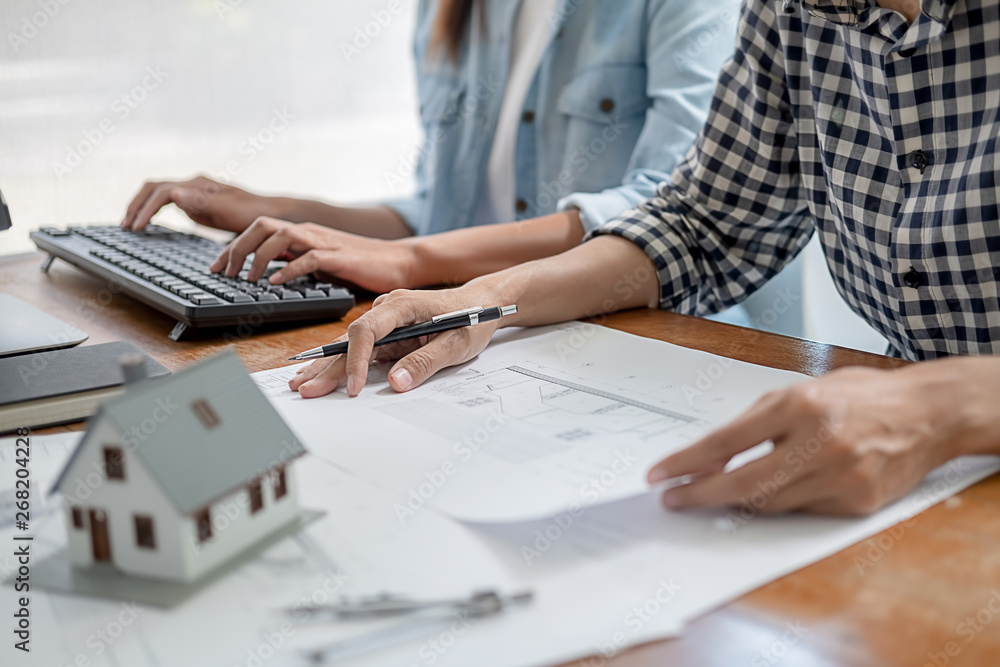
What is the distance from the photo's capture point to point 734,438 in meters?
0.43

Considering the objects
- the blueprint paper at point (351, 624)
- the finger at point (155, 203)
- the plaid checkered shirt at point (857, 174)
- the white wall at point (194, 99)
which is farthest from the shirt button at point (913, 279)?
the white wall at point (194, 99)

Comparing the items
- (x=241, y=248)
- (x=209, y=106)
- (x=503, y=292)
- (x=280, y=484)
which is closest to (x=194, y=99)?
(x=209, y=106)

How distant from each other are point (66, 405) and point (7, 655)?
0.26 meters

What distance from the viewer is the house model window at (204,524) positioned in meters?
0.39

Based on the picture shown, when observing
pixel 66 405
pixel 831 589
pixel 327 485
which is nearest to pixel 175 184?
pixel 66 405

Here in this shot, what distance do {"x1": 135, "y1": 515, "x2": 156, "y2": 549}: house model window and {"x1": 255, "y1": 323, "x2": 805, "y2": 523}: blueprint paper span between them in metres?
0.13

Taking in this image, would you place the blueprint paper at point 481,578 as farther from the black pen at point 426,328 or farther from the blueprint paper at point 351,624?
the black pen at point 426,328

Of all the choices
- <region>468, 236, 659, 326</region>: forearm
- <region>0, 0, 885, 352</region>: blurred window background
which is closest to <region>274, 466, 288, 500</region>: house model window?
<region>468, 236, 659, 326</region>: forearm

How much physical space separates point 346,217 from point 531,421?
781 millimetres

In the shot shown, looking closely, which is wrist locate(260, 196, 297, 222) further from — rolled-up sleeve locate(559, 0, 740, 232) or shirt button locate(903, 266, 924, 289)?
shirt button locate(903, 266, 924, 289)

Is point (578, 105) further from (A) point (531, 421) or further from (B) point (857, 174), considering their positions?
(A) point (531, 421)

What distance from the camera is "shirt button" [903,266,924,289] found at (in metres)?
0.74

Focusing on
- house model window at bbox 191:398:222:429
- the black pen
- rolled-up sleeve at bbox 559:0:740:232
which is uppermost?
rolled-up sleeve at bbox 559:0:740:232

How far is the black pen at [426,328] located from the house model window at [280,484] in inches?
9.1
